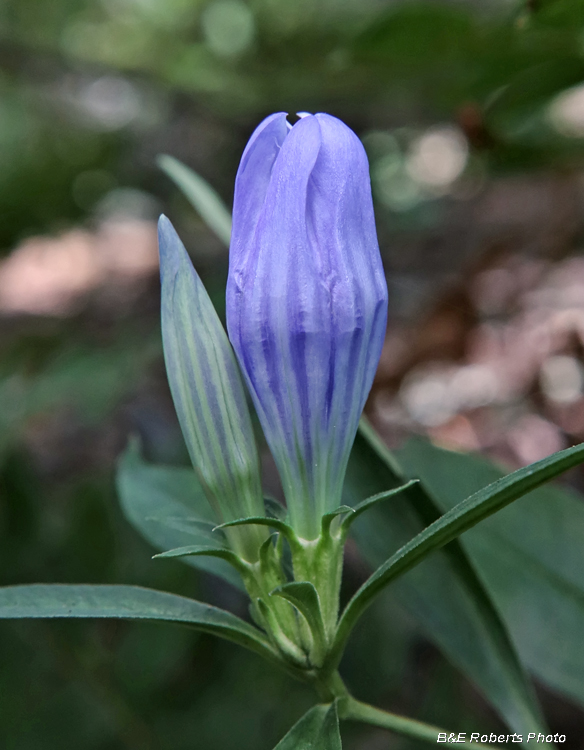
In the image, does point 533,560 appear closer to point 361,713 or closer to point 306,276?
point 361,713

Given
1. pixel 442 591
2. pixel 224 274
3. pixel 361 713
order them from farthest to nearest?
pixel 224 274, pixel 442 591, pixel 361 713

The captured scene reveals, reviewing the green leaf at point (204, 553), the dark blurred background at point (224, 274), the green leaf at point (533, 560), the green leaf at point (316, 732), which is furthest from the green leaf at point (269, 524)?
the dark blurred background at point (224, 274)

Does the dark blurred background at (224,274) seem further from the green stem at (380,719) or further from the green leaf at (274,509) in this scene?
the green leaf at (274,509)

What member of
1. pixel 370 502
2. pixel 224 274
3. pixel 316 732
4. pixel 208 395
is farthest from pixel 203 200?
pixel 224 274

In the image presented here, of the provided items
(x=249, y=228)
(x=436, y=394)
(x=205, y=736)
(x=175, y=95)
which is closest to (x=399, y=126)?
(x=175, y=95)

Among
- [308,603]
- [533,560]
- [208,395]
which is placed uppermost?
[208,395]

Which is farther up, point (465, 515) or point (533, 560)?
point (465, 515)
